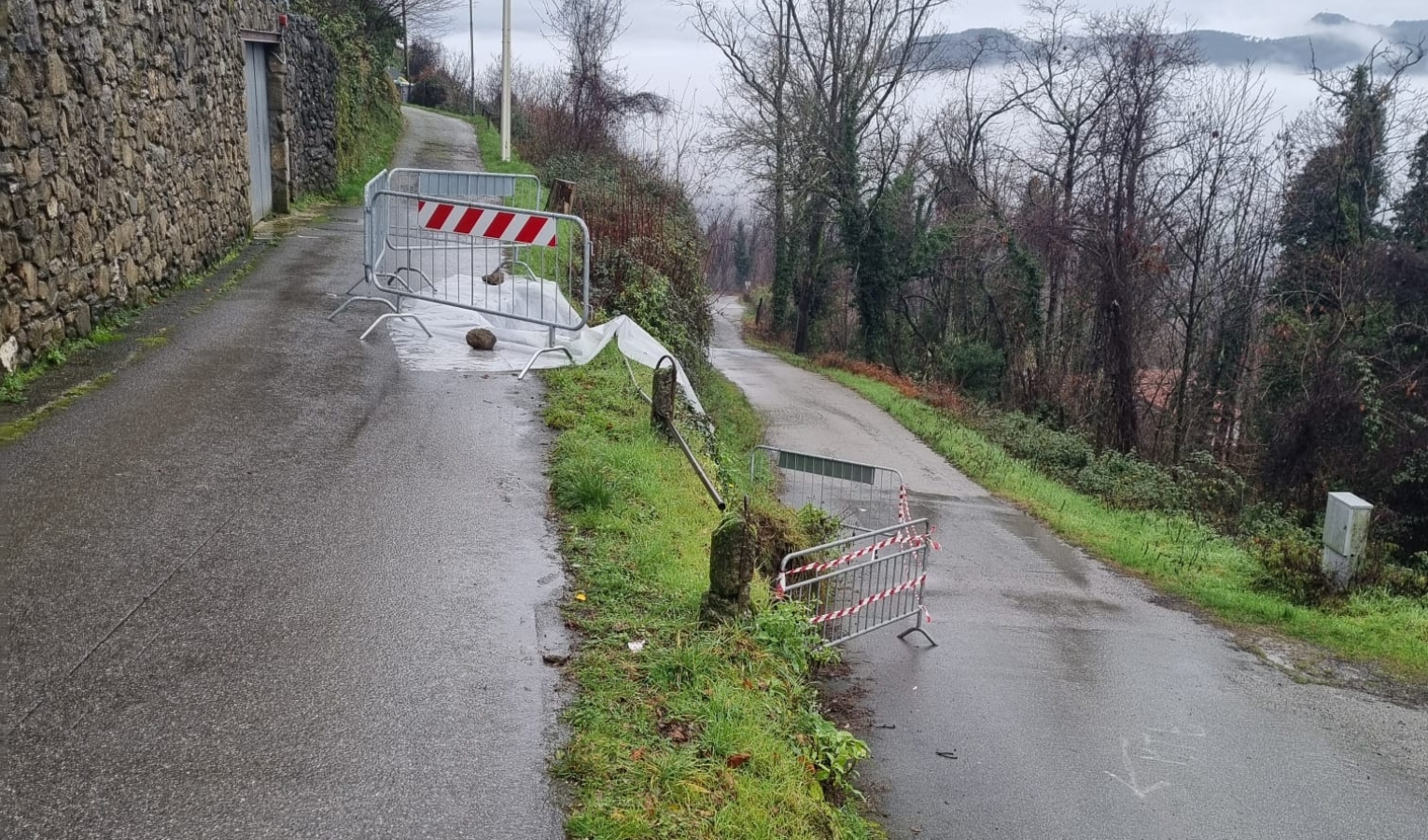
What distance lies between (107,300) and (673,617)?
275 inches

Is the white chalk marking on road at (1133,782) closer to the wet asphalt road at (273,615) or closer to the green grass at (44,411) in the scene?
the wet asphalt road at (273,615)

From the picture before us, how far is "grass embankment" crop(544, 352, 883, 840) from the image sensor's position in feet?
14.0

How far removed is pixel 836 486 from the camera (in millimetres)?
16031

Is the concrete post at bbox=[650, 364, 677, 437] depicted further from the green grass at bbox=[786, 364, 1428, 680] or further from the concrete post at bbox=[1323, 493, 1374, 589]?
the concrete post at bbox=[1323, 493, 1374, 589]

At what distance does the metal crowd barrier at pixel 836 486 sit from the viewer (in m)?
13.8

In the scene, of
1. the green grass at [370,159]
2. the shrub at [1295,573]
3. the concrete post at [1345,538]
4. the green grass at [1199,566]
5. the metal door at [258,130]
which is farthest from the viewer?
the green grass at [370,159]

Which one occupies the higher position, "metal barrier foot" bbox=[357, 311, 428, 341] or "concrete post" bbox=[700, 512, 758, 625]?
"metal barrier foot" bbox=[357, 311, 428, 341]

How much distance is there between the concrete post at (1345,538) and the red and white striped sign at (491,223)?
861cm

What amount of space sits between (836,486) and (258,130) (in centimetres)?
1035

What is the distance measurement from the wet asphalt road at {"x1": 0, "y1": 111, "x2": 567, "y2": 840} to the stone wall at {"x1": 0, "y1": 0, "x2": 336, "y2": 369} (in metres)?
1.02

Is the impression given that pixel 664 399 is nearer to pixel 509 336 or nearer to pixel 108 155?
pixel 509 336

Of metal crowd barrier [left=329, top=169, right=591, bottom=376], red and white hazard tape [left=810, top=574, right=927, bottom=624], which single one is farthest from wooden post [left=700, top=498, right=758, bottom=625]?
metal crowd barrier [left=329, top=169, right=591, bottom=376]

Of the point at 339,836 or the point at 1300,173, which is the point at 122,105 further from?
the point at 1300,173

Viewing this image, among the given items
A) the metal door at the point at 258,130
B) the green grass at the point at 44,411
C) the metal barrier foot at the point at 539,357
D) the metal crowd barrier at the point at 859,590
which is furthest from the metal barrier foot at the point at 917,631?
the metal door at the point at 258,130
